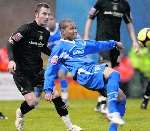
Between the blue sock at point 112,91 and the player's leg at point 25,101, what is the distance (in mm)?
1706

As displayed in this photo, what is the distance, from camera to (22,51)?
10180mm

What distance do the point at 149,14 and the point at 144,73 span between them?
1654mm

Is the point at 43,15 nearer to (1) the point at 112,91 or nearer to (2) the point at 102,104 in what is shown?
(1) the point at 112,91

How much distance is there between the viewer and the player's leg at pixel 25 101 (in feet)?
32.1

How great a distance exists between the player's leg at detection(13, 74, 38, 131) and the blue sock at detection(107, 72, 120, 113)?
5.60 ft

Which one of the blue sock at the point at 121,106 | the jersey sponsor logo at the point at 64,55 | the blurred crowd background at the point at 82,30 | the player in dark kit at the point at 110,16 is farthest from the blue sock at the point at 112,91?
the blurred crowd background at the point at 82,30

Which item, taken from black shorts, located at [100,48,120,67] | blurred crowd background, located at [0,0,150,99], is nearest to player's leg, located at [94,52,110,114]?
black shorts, located at [100,48,120,67]

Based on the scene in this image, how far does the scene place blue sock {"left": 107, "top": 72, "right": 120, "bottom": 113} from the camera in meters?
8.23

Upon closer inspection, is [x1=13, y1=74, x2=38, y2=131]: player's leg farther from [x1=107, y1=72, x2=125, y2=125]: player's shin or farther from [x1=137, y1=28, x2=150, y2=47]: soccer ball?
[x1=137, y1=28, x2=150, y2=47]: soccer ball

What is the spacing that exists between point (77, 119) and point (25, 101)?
218 centimetres

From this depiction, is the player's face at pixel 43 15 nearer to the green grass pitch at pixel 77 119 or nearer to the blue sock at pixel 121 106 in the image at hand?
the green grass pitch at pixel 77 119

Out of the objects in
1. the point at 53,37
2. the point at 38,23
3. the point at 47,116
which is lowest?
the point at 47,116

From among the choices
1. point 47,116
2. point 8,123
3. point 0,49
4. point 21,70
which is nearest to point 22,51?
point 21,70

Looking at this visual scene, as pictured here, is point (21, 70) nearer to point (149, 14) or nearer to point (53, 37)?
point (53, 37)
